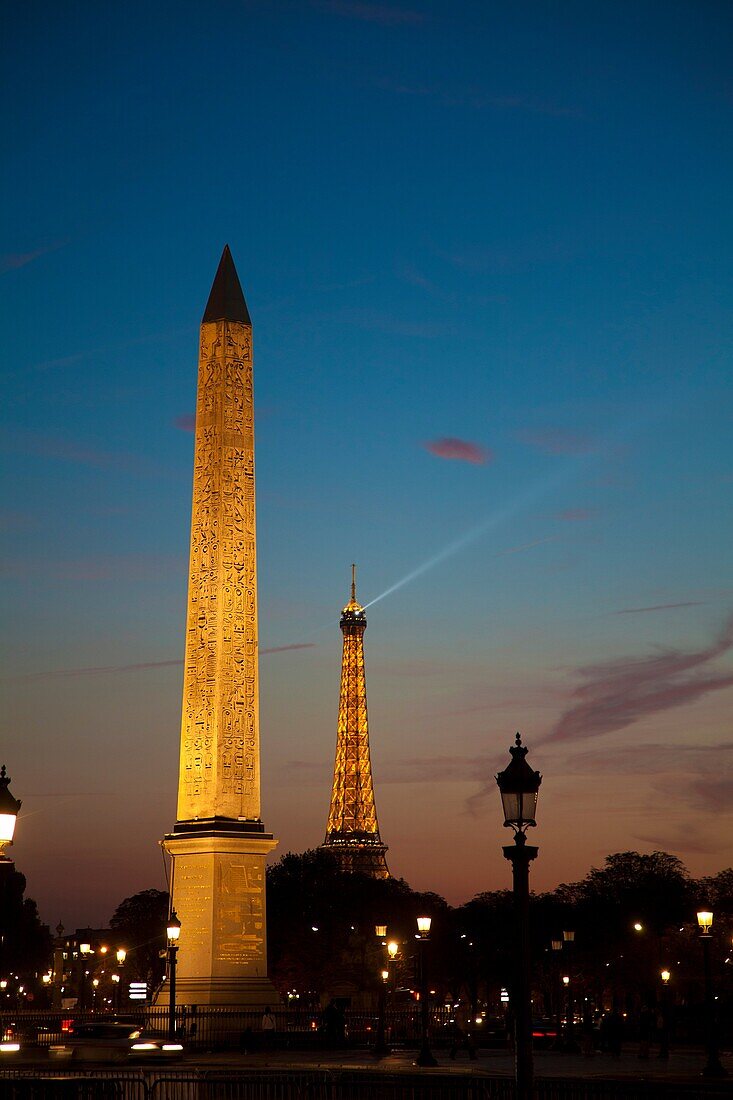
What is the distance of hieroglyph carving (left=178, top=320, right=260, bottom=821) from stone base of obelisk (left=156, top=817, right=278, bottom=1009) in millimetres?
638

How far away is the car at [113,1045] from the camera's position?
3198 cm

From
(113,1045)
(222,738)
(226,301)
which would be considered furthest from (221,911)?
(226,301)

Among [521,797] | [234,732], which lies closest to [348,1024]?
[234,732]

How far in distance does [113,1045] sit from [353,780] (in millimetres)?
90571

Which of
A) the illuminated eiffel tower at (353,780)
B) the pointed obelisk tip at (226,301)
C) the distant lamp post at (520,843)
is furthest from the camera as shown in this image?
the illuminated eiffel tower at (353,780)

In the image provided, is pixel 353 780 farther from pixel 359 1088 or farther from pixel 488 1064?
pixel 359 1088

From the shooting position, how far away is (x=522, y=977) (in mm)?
13953

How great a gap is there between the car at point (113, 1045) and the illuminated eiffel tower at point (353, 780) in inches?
3217

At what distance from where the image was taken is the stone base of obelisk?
123 feet

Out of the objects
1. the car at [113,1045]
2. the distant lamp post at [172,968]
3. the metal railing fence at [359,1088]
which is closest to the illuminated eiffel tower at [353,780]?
the car at [113,1045]

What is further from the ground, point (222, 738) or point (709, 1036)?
point (222, 738)

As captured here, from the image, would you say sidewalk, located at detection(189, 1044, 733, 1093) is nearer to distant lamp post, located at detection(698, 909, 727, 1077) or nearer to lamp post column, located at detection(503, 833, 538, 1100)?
distant lamp post, located at detection(698, 909, 727, 1077)

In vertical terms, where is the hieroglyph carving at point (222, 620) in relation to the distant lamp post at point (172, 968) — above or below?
above

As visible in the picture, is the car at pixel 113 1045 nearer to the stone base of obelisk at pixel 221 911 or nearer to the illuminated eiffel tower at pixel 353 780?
the stone base of obelisk at pixel 221 911
